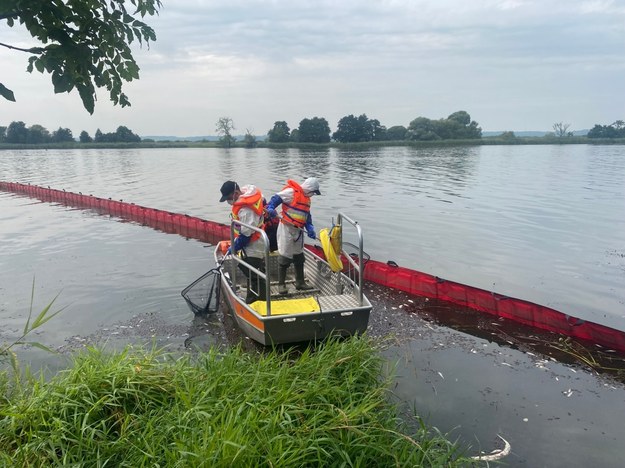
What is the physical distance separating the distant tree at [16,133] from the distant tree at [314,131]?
6440 centimetres

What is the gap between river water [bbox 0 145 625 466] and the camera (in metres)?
5.62

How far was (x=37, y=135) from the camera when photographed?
10856cm

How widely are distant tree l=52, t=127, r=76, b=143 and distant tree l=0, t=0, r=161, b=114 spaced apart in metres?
127

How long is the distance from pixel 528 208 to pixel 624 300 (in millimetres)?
12830

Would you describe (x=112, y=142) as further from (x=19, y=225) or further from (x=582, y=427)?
(x=582, y=427)

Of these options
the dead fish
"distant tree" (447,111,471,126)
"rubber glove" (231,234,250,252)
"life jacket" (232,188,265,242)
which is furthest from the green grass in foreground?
"distant tree" (447,111,471,126)

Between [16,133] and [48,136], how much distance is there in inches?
267

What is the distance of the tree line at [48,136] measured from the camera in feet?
349

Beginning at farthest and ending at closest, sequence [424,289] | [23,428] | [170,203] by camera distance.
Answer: [170,203] → [424,289] → [23,428]

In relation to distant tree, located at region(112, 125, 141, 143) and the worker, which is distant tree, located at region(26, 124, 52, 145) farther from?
the worker

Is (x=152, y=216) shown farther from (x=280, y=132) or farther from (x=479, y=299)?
(x=280, y=132)

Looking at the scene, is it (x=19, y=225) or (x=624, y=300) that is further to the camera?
(x=19, y=225)

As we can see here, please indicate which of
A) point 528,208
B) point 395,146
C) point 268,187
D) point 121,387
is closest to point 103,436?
point 121,387

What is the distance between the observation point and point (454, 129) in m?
105
